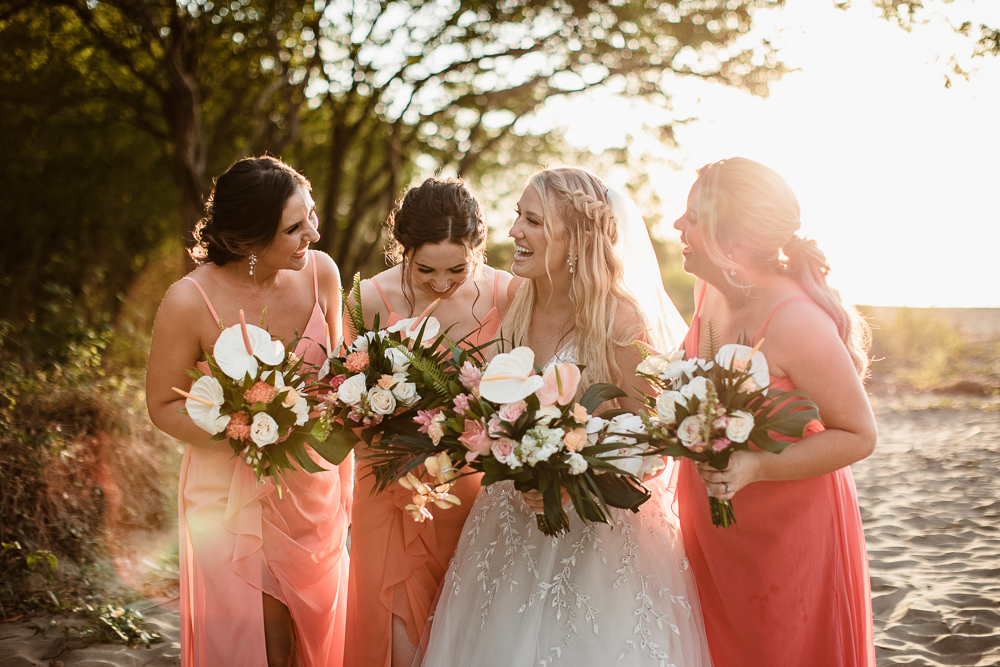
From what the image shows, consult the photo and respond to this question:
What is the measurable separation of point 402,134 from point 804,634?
13.2 meters

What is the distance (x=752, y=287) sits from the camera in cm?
270

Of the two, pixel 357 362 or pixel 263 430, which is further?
pixel 357 362

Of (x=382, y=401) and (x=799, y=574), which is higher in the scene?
(x=382, y=401)

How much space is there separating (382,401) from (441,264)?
0.96m

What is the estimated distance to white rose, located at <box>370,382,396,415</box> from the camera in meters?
2.58

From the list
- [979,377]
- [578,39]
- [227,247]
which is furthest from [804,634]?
[979,377]

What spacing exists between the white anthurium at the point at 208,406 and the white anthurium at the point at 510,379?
956 mm

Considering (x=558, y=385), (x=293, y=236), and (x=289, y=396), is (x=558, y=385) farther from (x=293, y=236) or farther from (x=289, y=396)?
(x=293, y=236)

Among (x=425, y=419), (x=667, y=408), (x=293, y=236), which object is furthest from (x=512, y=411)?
(x=293, y=236)

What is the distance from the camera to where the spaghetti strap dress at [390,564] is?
10.3 ft

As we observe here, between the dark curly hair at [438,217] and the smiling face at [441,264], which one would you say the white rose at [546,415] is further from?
the dark curly hair at [438,217]

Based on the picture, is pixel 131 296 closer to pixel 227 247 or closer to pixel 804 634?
pixel 227 247

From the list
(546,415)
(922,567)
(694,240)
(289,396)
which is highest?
(694,240)

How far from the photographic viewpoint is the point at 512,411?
2.29 meters
